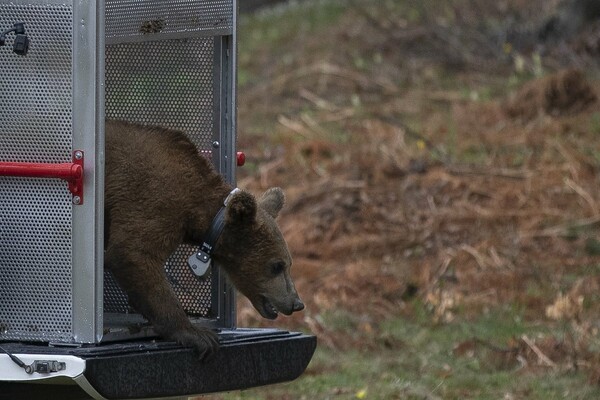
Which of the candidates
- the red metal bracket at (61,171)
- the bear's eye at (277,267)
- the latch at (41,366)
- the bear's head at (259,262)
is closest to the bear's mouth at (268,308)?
the bear's head at (259,262)

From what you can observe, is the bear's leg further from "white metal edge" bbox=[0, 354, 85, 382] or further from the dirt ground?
the dirt ground

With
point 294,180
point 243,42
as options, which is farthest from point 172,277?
point 243,42

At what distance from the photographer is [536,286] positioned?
30.9 feet

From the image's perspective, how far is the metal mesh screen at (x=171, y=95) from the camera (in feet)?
19.3

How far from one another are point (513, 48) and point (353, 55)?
232cm

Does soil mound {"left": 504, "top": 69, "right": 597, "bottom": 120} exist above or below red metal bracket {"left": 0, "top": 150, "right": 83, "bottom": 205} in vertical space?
above

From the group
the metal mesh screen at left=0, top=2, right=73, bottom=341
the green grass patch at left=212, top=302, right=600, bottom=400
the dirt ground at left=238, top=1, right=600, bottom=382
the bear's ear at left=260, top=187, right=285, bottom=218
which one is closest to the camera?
the metal mesh screen at left=0, top=2, right=73, bottom=341

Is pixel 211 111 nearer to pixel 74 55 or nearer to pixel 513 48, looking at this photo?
pixel 74 55

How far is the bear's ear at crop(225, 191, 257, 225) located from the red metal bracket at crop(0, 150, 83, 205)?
30.6 inches

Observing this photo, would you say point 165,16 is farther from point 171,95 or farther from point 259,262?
point 259,262

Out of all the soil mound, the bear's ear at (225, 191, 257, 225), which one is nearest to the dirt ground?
the soil mound

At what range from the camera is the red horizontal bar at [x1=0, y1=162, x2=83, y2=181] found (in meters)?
4.88

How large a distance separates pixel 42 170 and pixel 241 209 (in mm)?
937

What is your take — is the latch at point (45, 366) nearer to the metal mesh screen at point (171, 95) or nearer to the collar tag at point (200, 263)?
the collar tag at point (200, 263)
